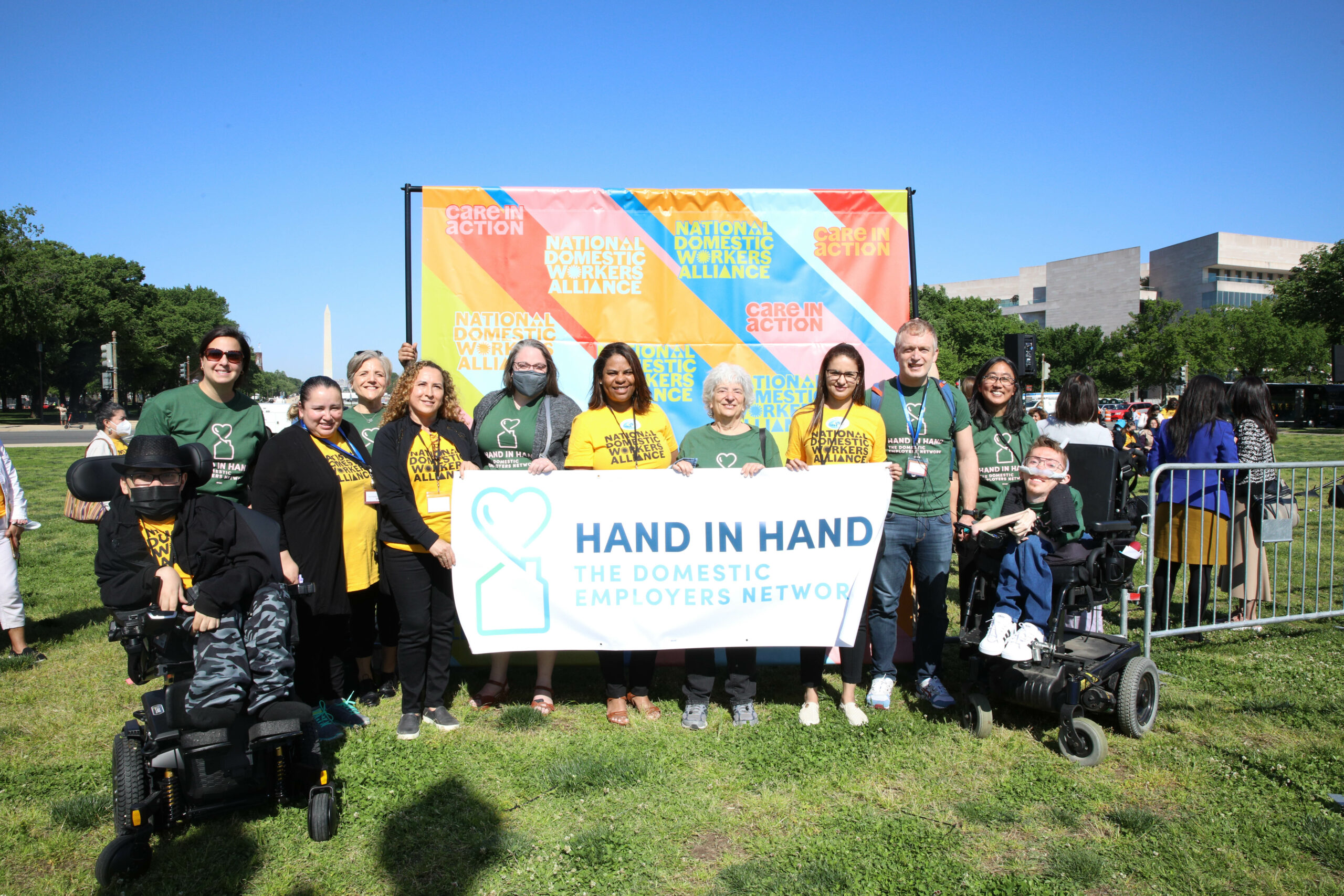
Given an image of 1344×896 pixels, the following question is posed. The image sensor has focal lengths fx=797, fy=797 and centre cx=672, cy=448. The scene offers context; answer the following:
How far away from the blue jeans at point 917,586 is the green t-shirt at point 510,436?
2.10 metres

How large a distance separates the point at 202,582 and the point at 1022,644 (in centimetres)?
376

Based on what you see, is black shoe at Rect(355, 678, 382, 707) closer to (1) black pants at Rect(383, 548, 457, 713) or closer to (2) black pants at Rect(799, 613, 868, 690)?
(1) black pants at Rect(383, 548, 457, 713)

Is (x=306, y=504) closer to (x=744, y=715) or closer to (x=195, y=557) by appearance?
(x=195, y=557)

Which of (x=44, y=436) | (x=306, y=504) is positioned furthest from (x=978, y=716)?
(x=44, y=436)

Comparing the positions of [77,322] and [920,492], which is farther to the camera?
[77,322]

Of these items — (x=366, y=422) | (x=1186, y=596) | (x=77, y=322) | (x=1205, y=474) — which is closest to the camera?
(x=366, y=422)

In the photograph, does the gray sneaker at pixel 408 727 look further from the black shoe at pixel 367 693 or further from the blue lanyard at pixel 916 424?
the blue lanyard at pixel 916 424

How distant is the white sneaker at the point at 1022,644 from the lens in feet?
13.0

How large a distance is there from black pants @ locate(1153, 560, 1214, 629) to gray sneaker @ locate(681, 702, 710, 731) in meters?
3.22

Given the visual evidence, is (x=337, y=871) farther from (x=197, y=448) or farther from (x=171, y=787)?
(x=197, y=448)

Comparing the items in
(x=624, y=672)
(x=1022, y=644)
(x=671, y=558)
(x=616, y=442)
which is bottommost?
(x=624, y=672)

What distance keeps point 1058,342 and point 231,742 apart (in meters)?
78.1

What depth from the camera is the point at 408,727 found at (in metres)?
4.28

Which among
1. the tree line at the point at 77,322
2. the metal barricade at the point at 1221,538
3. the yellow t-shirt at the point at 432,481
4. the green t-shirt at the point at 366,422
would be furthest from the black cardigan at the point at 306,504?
the tree line at the point at 77,322
